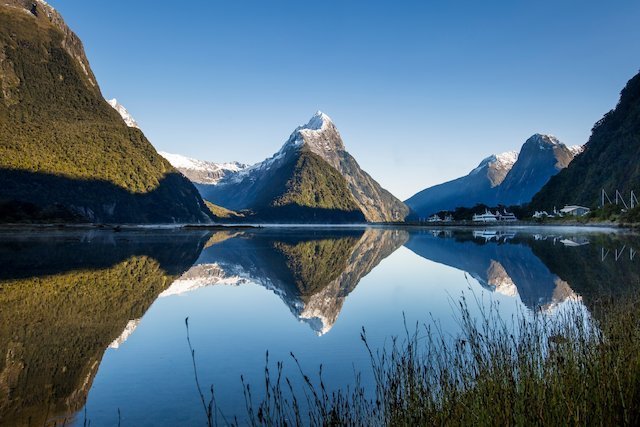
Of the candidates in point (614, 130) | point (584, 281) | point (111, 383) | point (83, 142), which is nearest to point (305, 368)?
point (111, 383)

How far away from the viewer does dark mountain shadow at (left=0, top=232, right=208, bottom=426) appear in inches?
407

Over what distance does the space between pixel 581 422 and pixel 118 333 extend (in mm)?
14328

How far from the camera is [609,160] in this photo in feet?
509

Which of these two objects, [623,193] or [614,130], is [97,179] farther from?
[614,130]

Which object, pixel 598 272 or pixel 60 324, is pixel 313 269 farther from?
pixel 60 324

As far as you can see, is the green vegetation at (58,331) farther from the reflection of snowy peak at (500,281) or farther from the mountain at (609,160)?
the mountain at (609,160)

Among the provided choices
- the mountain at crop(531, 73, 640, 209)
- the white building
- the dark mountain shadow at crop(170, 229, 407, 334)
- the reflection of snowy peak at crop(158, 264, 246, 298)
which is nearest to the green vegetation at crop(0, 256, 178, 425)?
the reflection of snowy peak at crop(158, 264, 246, 298)

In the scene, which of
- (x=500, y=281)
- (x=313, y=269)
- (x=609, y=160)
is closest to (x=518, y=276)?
(x=500, y=281)

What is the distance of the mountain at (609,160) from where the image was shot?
138250mm

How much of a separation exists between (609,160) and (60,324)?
172 m

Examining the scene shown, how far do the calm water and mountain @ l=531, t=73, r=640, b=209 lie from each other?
114 m

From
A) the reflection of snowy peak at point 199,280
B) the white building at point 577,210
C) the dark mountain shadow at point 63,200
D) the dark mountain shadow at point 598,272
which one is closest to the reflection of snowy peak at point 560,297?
the dark mountain shadow at point 598,272

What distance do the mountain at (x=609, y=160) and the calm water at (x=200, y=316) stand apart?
374 feet

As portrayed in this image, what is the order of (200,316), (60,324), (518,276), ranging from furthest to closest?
(518,276)
(200,316)
(60,324)
